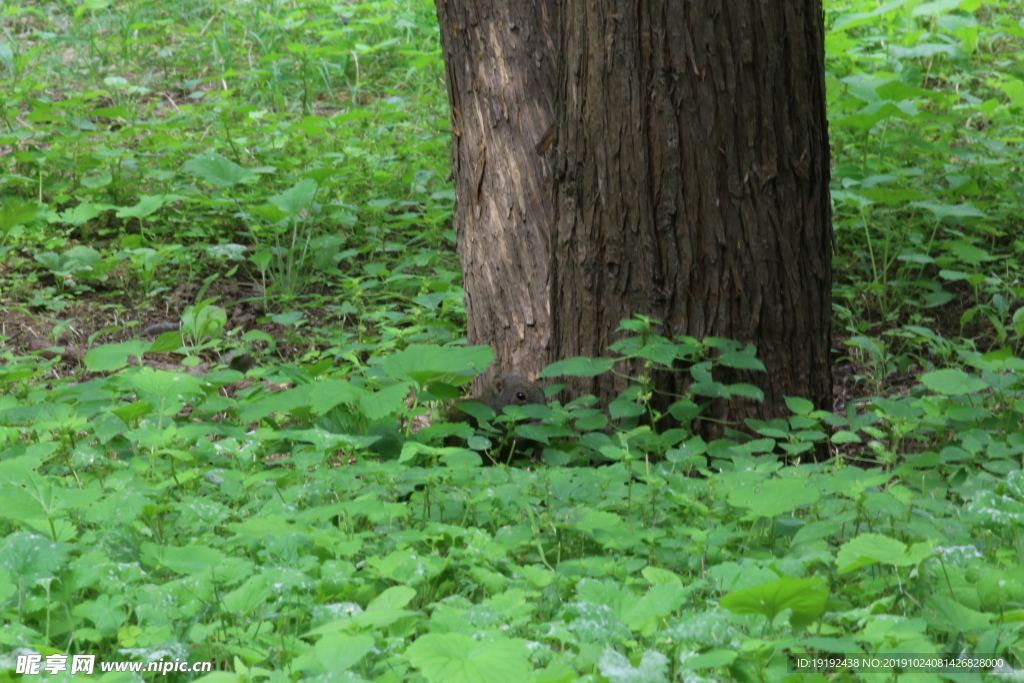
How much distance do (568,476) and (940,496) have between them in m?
0.93

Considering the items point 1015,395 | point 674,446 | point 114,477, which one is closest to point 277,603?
point 114,477

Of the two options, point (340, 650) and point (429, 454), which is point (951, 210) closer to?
point (429, 454)

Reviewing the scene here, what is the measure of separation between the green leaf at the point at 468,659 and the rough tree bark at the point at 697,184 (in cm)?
154

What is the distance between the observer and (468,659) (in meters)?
1.20

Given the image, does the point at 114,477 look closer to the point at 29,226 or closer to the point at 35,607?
the point at 35,607

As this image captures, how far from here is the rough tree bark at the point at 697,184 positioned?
2.53 metres

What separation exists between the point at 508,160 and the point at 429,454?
143 centimetres

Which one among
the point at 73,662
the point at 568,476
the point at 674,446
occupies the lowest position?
the point at 674,446

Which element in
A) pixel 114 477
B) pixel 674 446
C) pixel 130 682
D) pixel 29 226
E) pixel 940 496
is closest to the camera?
pixel 130 682

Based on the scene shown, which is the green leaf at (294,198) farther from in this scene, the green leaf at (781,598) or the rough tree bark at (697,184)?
the green leaf at (781,598)

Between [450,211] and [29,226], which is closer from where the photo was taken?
[29,226]

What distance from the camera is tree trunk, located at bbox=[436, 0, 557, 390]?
128 inches

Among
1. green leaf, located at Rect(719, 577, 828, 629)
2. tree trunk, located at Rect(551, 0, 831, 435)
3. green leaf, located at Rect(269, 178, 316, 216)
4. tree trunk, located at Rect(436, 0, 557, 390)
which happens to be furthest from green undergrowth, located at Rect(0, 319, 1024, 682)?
green leaf, located at Rect(269, 178, 316, 216)

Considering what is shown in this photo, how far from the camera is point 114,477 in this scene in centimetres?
201
